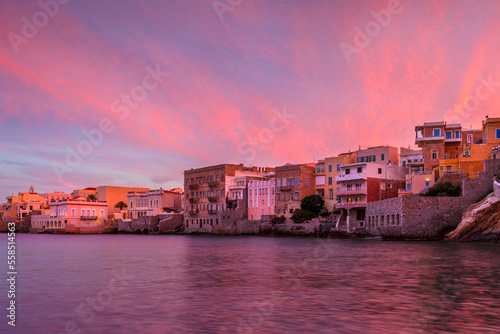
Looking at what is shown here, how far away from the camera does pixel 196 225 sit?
9456 cm

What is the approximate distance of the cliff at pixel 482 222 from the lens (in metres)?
42.0

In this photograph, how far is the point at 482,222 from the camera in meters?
43.4

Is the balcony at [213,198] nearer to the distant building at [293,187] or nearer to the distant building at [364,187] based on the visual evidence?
the distant building at [293,187]

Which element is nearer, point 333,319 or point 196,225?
point 333,319

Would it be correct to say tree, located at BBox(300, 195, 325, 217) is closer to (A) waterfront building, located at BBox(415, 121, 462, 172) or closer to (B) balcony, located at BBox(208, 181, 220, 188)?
(A) waterfront building, located at BBox(415, 121, 462, 172)

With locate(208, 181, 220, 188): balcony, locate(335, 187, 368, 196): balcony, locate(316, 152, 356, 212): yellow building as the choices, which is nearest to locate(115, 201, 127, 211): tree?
locate(208, 181, 220, 188): balcony

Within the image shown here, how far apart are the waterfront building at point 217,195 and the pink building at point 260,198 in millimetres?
1344

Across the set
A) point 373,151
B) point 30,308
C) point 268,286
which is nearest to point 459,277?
point 268,286

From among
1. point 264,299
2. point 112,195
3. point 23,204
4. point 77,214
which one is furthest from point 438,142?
point 23,204

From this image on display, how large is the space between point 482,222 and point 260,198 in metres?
44.0

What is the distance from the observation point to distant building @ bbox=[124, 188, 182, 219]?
105 meters

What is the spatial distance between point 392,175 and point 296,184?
15.8m

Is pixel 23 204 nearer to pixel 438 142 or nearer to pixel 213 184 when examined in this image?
pixel 213 184

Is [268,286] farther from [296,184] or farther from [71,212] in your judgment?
[71,212]
